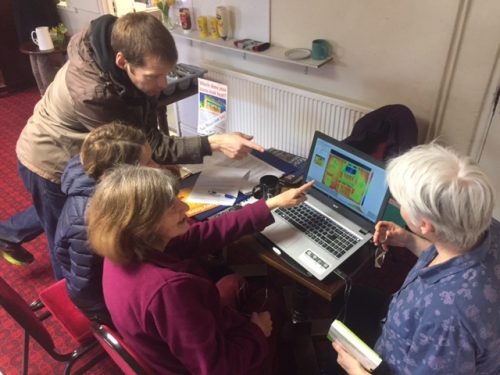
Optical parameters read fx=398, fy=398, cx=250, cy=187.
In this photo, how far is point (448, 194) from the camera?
888 millimetres

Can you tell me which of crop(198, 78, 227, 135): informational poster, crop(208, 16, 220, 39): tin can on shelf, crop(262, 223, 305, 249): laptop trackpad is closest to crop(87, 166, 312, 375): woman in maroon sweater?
crop(262, 223, 305, 249): laptop trackpad

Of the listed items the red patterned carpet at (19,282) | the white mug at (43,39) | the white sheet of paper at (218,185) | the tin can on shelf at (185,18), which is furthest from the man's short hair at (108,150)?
the white mug at (43,39)

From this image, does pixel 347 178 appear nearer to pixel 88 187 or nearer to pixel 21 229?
pixel 88 187

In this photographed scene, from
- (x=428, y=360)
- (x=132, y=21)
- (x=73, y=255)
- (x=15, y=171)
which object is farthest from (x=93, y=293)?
(x=15, y=171)

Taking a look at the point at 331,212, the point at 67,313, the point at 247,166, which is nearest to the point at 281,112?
the point at 247,166

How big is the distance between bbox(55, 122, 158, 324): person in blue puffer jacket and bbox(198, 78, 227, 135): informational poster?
137 centimetres

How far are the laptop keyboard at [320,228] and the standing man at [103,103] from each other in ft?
1.12

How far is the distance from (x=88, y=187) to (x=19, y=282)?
53.7 inches

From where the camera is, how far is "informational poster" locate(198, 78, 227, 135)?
2672 mm

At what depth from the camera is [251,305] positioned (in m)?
1.52

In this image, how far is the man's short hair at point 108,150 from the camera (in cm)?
128

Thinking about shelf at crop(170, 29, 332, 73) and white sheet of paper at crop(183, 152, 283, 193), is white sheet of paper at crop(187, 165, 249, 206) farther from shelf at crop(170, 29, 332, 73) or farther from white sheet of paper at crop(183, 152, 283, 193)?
shelf at crop(170, 29, 332, 73)

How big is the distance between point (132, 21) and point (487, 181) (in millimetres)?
1227

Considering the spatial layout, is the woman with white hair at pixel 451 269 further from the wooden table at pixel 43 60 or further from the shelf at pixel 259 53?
the wooden table at pixel 43 60
